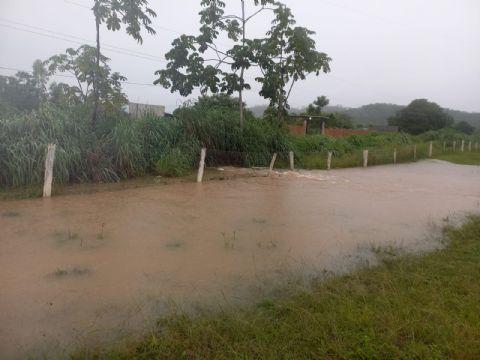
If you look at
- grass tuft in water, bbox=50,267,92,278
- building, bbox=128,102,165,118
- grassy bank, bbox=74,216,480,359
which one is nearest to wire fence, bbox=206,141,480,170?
building, bbox=128,102,165,118

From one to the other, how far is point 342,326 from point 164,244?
2712 millimetres

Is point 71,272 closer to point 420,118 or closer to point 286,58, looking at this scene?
point 286,58

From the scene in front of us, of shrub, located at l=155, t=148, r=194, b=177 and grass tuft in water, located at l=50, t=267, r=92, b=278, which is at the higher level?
shrub, located at l=155, t=148, r=194, b=177

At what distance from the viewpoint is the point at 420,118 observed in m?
44.4

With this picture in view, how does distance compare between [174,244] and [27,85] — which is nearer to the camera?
[174,244]

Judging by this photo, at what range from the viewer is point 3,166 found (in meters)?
7.58

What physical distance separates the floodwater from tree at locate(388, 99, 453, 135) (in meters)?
37.8

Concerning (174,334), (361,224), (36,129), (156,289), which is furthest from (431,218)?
(36,129)

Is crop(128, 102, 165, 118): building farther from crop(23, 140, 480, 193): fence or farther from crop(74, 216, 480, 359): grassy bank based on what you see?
crop(74, 216, 480, 359): grassy bank

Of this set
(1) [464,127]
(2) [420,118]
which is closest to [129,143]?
(2) [420,118]

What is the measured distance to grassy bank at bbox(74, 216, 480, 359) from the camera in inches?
102

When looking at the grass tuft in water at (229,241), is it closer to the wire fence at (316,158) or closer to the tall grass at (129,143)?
the tall grass at (129,143)

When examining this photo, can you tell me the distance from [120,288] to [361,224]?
3979mm

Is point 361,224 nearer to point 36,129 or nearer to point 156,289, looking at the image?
point 156,289
